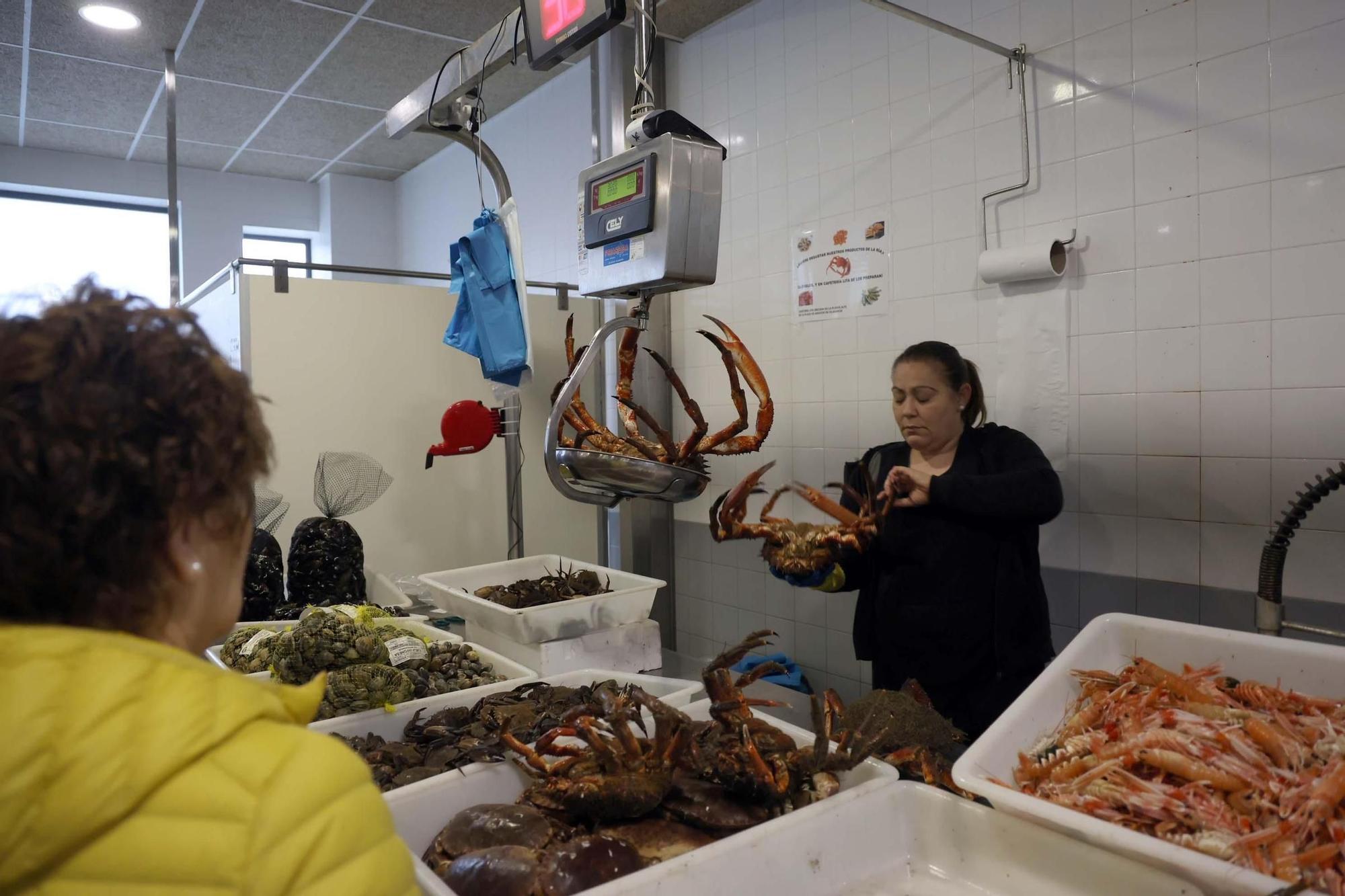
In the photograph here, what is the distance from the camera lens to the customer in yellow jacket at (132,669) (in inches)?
21.5

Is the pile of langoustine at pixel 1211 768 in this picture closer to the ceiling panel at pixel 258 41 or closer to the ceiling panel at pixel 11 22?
the ceiling panel at pixel 258 41

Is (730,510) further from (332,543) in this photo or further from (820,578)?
(332,543)

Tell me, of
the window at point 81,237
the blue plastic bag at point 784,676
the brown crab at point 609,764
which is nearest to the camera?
the brown crab at point 609,764

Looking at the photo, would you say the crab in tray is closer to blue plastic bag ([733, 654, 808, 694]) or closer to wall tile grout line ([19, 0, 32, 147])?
blue plastic bag ([733, 654, 808, 694])

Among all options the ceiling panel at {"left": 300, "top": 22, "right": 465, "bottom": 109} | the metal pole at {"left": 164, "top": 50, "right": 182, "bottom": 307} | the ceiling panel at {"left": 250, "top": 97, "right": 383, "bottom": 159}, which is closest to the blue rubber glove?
the metal pole at {"left": 164, "top": 50, "right": 182, "bottom": 307}

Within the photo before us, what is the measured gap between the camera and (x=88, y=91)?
4.47 meters

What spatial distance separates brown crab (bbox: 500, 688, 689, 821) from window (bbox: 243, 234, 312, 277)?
554cm

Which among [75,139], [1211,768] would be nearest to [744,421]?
[1211,768]

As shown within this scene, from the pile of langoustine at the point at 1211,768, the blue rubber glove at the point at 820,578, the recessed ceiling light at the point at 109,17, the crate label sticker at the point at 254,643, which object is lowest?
the crate label sticker at the point at 254,643

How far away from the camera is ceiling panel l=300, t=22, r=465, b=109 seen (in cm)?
393

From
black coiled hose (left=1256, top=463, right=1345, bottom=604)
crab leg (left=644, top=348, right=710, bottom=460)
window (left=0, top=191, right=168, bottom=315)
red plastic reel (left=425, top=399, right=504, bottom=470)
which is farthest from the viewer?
window (left=0, top=191, right=168, bottom=315)

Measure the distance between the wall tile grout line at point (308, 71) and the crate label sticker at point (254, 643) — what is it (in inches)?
105

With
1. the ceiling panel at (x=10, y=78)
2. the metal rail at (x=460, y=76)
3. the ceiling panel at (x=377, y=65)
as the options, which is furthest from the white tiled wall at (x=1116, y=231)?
the ceiling panel at (x=10, y=78)

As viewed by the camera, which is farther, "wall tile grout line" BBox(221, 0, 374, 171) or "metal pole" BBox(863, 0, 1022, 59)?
"wall tile grout line" BBox(221, 0, 374, 171)
